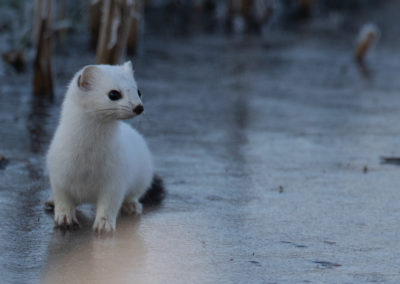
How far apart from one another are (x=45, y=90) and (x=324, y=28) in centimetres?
1445

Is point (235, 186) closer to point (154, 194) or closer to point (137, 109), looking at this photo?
point (154, 194)

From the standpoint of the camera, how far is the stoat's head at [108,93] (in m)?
5.83

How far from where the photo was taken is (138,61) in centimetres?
1636

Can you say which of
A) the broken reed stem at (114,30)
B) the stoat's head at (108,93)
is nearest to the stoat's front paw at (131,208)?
the stoat's head at (108,93)

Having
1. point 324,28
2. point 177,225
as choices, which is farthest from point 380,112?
point 324,28

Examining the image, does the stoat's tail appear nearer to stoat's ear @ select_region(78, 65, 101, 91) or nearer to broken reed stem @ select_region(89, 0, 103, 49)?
stoat's ear @ select_region(78, 65, 101, 91)

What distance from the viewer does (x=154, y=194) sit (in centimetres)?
737

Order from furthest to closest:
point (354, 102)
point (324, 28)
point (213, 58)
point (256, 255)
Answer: point (324, 28) < point (213, 58) < point (354, 102) < point (256, 255)

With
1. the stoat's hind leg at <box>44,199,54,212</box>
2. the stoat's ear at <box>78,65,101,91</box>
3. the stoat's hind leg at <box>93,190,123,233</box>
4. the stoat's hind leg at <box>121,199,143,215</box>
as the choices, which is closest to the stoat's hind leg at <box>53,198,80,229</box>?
the stoat's hind leg at <box>93,190,123,233</box>

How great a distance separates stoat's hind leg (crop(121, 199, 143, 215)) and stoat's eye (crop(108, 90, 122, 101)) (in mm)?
1161

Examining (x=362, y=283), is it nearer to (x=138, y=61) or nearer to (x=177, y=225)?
(x=177, y=225)

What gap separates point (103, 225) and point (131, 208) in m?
0.67

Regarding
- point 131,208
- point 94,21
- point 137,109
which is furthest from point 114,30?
point 94,21

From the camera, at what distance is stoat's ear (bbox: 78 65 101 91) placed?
5882mm
